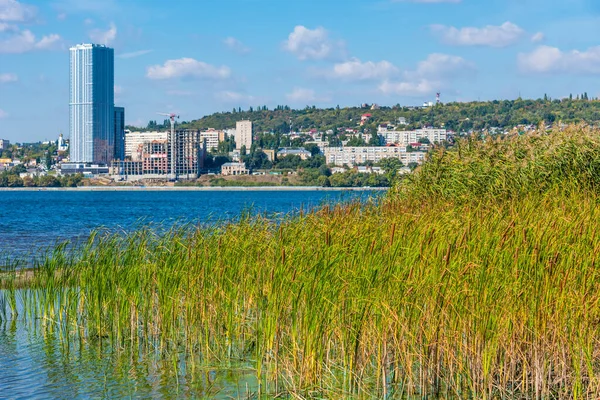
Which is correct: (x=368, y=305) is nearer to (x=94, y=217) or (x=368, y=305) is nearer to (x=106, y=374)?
(x=106, y=374)

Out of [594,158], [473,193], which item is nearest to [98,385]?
[473,193]

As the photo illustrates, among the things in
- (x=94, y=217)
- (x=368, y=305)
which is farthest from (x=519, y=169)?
(x=94, y=217)

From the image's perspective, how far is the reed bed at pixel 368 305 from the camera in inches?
341

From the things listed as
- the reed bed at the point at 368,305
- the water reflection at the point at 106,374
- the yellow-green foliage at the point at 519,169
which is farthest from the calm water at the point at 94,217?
the water reflection at the point at 106,374

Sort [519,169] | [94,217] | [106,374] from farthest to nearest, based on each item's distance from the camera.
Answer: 1. [94,217]
2. [519,169]
3. [106,374]

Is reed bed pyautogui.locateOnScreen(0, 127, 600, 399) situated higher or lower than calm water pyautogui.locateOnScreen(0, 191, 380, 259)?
higher

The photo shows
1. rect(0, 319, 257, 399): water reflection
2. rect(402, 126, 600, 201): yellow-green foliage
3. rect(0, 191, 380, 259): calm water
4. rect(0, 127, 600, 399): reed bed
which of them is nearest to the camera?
rect(0, 127, 600, 399): reed bed

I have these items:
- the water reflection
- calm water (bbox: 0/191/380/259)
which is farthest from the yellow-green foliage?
the water reflection

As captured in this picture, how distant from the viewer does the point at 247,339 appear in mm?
11758

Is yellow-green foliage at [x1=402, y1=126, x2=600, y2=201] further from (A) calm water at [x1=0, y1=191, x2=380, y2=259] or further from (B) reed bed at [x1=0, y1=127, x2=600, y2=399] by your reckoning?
(B) reed bed at [x1=0, y1=127, x2=600, y2=399]

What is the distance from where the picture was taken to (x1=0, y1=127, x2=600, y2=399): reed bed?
8672 mm

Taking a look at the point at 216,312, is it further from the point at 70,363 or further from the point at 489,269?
the point at 489,269

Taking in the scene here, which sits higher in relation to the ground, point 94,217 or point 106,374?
point 106,374

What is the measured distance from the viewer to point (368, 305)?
9.23 m
